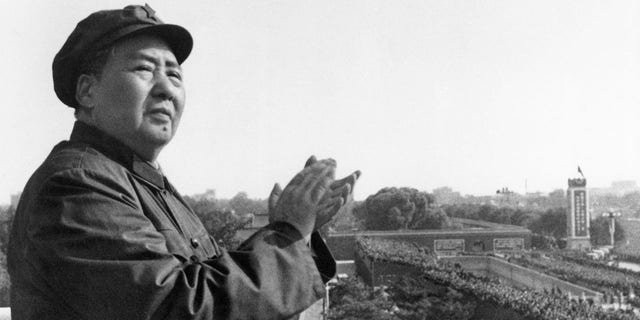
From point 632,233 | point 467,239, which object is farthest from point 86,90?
point 632,233

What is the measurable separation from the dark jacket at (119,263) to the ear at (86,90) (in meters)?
0.12

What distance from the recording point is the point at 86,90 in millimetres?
1354

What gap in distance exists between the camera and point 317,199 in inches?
48.6

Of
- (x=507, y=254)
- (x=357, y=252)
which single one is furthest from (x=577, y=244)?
(x=357, y=252)

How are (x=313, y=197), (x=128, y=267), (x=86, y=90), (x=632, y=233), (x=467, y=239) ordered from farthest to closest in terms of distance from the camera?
(x=632, y=233) < (x=467, y=239) < (x=86, y=90) < (x=313, y=197) < (x=128, y=267)

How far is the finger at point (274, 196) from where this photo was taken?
133 centimetres

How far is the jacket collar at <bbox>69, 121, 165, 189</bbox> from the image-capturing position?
130 cm

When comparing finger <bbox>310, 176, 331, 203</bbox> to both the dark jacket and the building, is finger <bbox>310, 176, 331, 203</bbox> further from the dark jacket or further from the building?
the building

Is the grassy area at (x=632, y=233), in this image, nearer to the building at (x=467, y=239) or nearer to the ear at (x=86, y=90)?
the building at (x=467, y=239)

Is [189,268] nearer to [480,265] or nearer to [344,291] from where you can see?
[344,291]

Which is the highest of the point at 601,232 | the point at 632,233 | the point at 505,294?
the point at 505,294

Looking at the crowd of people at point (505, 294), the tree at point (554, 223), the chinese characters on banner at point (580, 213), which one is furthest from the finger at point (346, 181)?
the tree at point (554, 223)

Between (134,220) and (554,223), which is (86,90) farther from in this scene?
(554,223)

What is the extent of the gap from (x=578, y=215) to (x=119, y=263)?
118 ft
